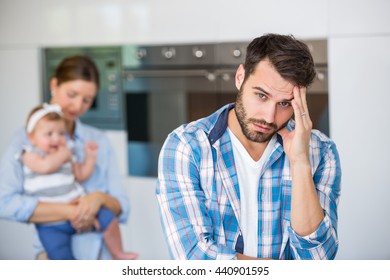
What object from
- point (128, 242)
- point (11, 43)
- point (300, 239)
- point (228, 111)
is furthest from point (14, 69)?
point (300, 239)

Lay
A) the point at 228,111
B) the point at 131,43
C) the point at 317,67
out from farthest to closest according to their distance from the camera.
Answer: the point at 131,43, the point at 317,67, the point at 228,111

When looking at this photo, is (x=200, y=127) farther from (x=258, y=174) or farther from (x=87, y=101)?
(x=87, y=101)

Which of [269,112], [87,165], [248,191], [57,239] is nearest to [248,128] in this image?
[269,112]

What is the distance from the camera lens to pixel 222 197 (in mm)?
2111

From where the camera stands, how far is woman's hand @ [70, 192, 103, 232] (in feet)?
9.92

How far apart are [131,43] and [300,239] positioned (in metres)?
1.35

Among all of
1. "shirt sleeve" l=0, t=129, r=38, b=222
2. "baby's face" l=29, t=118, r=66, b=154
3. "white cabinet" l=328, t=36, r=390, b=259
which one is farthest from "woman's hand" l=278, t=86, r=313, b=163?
"shirt sleeve" l=0, t=129, r=38, b=222

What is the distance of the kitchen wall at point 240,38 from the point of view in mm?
2623

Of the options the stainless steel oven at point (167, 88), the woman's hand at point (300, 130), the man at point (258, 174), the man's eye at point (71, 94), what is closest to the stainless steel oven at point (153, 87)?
the stainless steel oven at point (167, 88)

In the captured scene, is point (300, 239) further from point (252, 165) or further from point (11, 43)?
point (11, 43)

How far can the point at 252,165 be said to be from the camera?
7.02 ft

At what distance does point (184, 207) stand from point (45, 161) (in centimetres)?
118

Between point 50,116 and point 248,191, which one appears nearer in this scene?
point 248,191

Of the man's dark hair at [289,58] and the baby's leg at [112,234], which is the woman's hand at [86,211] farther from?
the man's dark hair at [289,58]
